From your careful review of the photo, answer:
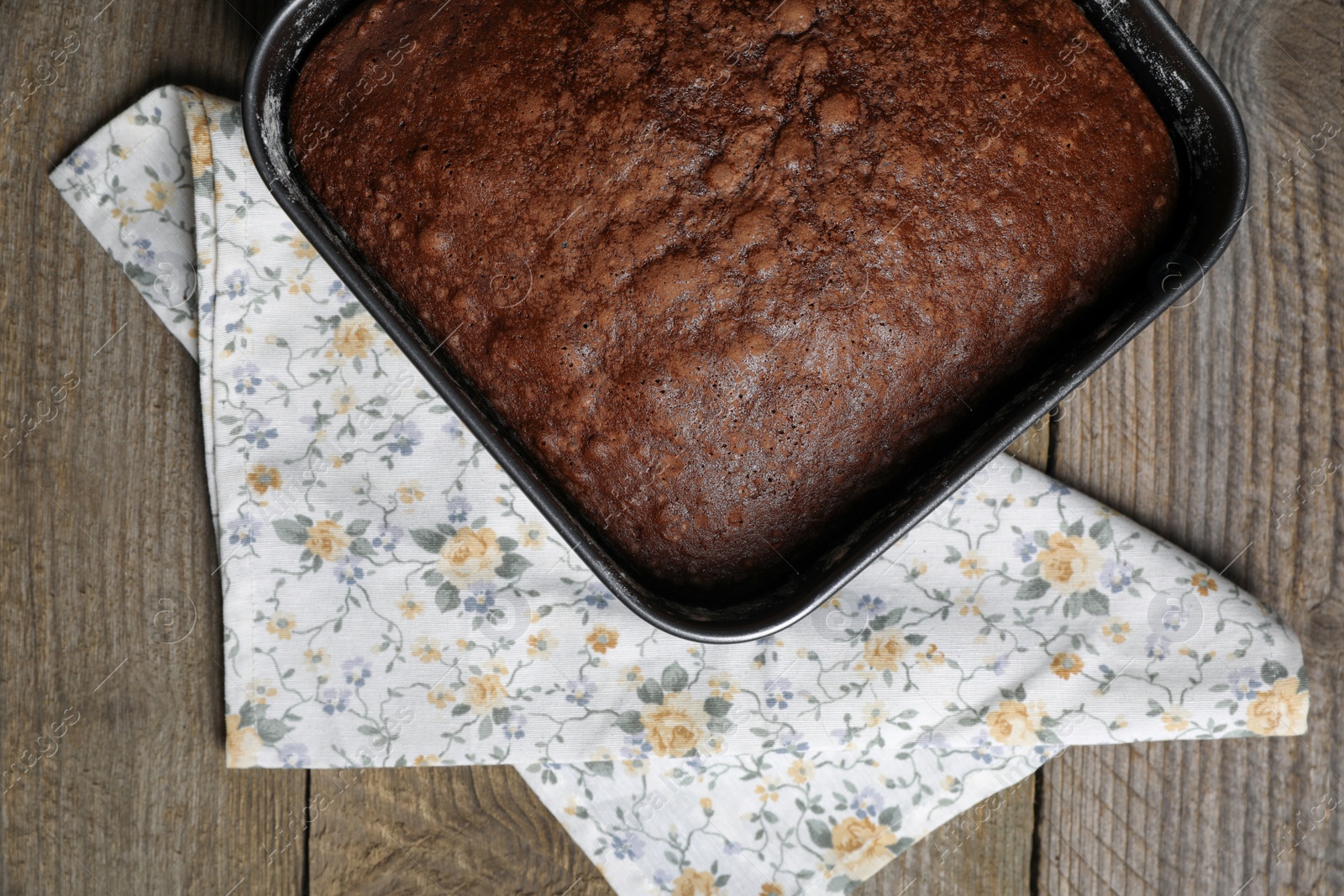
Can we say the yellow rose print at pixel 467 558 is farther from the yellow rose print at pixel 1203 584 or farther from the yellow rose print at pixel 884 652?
the yellow rose print at pixel 1203 584

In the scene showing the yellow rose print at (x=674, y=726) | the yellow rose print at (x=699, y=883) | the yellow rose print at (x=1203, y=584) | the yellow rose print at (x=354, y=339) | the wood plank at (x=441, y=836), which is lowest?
the yellow rose print at (x=699, y=883)

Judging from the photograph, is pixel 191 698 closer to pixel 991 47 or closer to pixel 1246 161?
pixel 991 47

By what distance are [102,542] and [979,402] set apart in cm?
122

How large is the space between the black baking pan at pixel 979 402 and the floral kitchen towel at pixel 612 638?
29 centimetres

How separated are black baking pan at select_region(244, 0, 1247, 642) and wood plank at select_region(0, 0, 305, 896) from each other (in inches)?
16.7

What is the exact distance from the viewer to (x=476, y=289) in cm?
95

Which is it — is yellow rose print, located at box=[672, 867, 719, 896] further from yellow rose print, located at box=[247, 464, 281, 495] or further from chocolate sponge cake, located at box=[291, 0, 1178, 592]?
yellow rose print, located at box=[247, 464, 281, 495]

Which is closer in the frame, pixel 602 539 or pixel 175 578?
pixel 602 539

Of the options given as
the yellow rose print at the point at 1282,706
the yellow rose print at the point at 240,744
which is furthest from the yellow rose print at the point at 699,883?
the yellow rose print at the point at 1282,706

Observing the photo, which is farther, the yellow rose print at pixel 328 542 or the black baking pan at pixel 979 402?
the yellow rose print at pixel 328 542

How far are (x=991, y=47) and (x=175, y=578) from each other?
4.15 feet

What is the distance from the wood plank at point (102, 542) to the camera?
129 centimetres

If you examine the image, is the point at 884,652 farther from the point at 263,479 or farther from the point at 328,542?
the point at 263,479

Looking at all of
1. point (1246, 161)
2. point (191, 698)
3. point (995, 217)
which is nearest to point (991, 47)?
point (995, 217)
